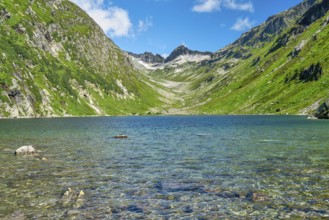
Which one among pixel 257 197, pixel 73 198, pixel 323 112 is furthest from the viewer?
pixel 323 112

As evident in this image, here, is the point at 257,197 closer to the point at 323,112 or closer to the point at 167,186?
the point at 167,186

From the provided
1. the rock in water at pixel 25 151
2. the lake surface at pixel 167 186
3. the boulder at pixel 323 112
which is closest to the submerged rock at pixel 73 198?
the lake surface at pixel 167 186

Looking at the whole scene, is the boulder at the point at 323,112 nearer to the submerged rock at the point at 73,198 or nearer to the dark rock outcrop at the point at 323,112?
the dark rock outcrop at the point at 323,112

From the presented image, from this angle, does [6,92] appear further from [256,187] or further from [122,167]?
[256,187]

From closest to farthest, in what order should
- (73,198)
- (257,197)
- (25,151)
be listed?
(257,197)
(73,198)
(25,151)

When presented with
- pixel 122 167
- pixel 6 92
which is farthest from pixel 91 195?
pixel 6 92

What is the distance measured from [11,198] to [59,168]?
11.4 metres

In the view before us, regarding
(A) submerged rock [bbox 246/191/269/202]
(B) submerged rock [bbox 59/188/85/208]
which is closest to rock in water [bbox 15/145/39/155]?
(B) submerged rock [bbox 59/188/85/208]

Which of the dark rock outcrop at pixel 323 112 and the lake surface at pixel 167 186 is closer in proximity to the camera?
the lake surface at pixel 167 186

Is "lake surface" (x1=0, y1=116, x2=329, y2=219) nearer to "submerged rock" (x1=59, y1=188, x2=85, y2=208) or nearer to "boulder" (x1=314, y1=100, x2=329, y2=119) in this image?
"submerged rock" (x1=59, y1=188, x2=85, y2=208)

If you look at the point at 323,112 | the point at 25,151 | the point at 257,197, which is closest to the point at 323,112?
the point at 323,112

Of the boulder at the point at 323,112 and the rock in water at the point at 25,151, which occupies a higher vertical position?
the boulder at the point at 323,112

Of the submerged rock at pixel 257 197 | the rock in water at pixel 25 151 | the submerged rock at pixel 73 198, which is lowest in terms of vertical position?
the submerged rock at pixel 73 198

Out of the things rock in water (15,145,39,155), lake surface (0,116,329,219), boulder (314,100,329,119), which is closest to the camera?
lake surface (0,116,329,219)
